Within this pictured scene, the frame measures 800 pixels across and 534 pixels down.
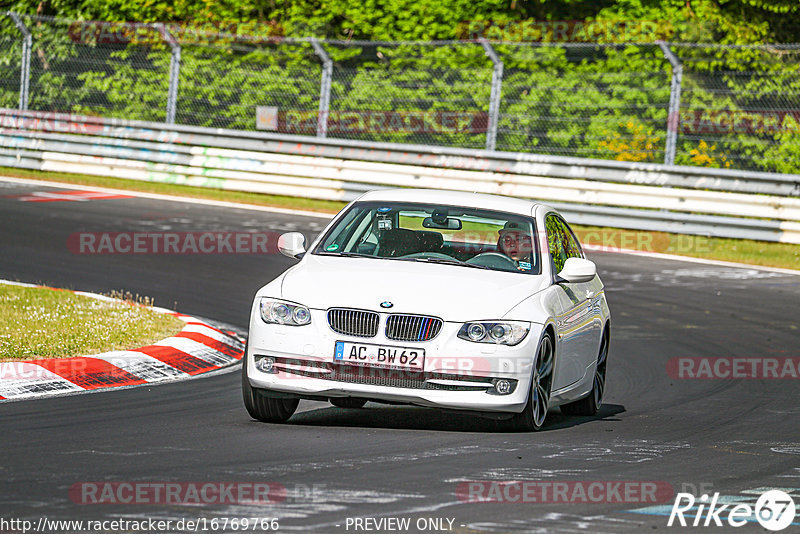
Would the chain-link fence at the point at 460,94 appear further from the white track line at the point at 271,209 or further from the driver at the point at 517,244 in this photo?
the driver at the point at 517,244

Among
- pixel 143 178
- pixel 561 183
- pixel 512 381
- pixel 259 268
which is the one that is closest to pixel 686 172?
pixel 561 183

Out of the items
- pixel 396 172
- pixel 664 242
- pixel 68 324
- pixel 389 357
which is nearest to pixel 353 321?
pixel 389 357

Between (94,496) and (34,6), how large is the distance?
93.5 ft

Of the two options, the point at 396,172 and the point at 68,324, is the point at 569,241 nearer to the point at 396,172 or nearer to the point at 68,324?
the point at 68,324

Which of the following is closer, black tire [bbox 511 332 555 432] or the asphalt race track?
the asphalt race track

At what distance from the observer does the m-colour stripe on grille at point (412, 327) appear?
26.5ft

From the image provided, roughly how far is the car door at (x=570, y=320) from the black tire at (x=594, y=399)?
0.72ft

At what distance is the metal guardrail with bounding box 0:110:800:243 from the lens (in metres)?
20.7

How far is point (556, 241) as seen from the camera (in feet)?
32.7

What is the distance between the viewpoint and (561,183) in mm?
21797

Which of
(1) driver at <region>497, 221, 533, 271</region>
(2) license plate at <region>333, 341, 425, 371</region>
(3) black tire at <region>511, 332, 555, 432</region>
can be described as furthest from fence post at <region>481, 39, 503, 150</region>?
(2) license plate at <region>333, 341, 425, 371</region>

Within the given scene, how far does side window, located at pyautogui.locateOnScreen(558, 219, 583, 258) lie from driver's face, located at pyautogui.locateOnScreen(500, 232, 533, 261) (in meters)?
0.87

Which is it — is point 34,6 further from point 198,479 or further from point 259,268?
point 198,479

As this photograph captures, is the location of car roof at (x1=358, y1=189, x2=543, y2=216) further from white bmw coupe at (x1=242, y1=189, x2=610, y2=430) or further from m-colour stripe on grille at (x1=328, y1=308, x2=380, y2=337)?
m-colour stripe on grille at (x1=328, y1=308, x2=380, y2=337)
